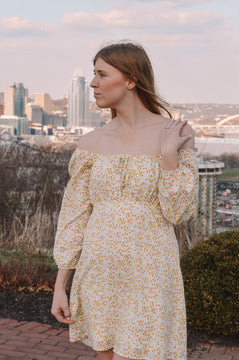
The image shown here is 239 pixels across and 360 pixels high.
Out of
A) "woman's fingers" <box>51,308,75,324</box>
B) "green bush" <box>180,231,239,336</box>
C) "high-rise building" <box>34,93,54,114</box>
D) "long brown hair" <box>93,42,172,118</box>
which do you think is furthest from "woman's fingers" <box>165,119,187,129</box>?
"high-rise building" <box>34,93,54,114</box>

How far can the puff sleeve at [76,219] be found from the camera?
174cm

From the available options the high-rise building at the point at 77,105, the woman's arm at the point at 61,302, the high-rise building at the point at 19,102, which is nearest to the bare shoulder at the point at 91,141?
the woman's arm at the point at 61,302

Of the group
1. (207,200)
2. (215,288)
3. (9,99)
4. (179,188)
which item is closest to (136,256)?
(179,188)

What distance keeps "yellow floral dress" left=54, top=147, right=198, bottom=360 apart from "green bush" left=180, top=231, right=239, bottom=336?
1.69 m

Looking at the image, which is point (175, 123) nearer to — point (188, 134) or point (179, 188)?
point (188, 134)

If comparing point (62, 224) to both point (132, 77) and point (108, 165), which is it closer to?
point (108, 165)

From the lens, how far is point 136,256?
1613 millimetres

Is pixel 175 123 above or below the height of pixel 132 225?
above

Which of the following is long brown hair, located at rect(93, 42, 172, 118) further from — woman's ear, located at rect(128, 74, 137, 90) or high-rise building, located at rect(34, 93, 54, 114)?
high-rise building, located at rect(34, 93, 54, 114)

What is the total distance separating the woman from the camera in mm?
1607

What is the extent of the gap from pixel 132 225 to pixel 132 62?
551mm

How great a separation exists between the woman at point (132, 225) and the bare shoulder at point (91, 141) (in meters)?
0.02

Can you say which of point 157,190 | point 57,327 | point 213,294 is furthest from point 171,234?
point 57,327

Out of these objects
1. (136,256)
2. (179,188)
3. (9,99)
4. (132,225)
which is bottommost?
(136,256)
